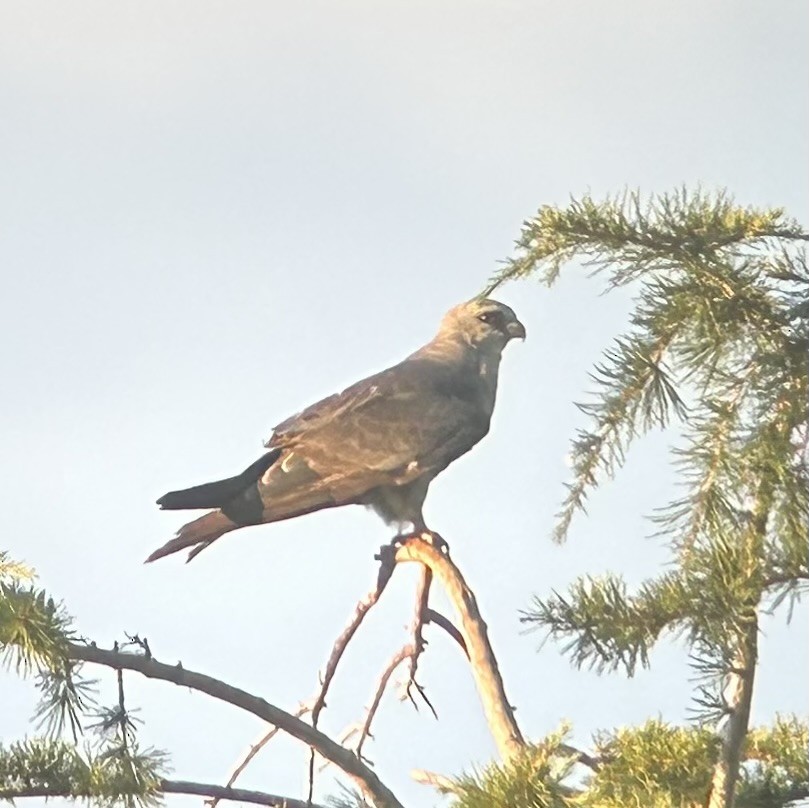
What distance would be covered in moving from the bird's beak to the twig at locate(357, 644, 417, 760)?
2830 millimetres

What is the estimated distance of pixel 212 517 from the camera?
4.74 metres

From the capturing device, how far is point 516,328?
20.7ft

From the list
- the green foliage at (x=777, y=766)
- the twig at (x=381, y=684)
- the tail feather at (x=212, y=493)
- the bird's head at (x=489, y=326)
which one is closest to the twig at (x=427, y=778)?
the twig at (x=381, y=684)

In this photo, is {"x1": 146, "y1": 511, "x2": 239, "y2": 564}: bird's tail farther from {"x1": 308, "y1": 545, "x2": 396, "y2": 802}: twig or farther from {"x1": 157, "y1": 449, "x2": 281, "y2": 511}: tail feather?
{"x1": 308, "y1": 545, "x2": 396, "y2": 802}: twig

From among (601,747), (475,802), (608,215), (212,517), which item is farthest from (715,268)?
(212,517)

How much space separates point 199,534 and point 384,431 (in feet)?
3.61

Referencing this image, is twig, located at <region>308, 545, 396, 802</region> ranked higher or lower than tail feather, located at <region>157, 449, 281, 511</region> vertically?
lower

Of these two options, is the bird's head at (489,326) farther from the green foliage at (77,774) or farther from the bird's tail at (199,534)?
the green foliage at (77,774)

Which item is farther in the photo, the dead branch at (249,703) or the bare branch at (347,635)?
the bare branch at (347,635)

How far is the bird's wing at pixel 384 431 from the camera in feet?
17.5

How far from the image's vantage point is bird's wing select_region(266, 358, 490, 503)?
17.5 ft

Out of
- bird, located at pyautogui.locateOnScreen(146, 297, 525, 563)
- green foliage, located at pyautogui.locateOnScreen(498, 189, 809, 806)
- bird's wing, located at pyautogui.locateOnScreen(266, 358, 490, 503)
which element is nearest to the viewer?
green foliage, located at pyautogui.locateOnScreen(498, 189, 809, 806)

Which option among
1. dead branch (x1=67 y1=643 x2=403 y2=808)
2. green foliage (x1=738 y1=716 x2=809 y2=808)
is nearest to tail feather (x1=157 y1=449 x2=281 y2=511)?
dead branch (x1=67 y1=643 x2=403 y2=808)

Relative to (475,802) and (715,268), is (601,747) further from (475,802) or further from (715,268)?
(715,268)
